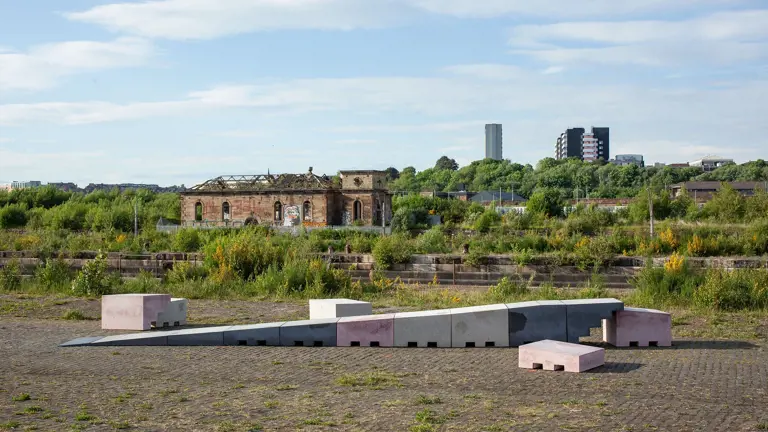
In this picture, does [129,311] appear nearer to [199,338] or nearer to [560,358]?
[199,338]

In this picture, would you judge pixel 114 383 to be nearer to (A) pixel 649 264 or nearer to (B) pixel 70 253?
(A) pixel 649 264

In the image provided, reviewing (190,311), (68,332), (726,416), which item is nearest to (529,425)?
(726,416)

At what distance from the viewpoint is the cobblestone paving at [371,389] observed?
7.99 meters

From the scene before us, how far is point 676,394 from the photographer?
30.0ft

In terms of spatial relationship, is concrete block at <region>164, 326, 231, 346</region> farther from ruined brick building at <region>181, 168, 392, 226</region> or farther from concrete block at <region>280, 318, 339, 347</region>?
ruined brick building at <region>181, 168, 392, 226</region>

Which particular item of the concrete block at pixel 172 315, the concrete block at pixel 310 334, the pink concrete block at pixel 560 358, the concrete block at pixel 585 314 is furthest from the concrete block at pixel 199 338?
the concrete block at pixel 585 314

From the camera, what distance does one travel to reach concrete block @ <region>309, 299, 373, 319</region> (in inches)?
574

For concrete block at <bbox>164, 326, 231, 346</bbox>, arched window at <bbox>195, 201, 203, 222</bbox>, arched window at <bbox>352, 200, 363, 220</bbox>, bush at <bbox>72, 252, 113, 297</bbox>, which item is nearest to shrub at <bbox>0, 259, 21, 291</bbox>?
bush at <bbox>72, 252, 113, 297</bbox>

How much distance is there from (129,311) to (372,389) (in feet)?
23.0

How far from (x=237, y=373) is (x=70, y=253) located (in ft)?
61.5

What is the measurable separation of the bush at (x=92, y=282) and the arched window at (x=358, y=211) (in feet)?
114

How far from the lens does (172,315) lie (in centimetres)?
1552

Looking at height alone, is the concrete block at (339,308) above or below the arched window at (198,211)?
below

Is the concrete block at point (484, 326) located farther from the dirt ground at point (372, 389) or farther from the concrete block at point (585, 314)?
the concrete block at point (585, 314)
